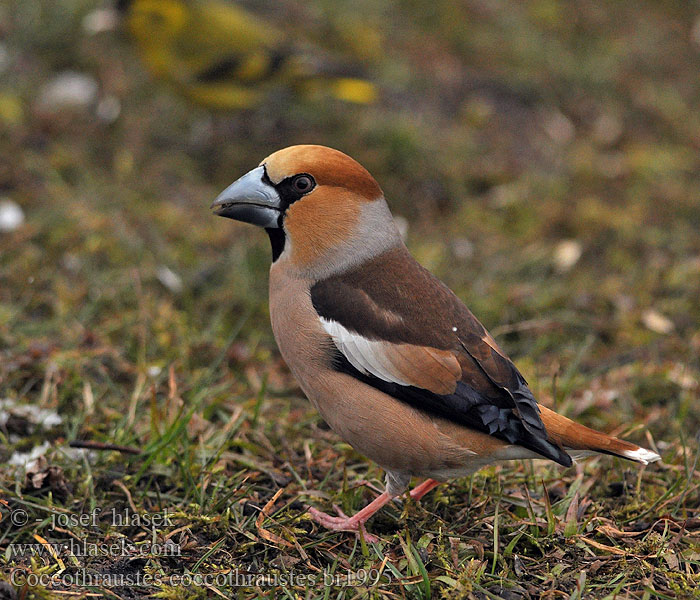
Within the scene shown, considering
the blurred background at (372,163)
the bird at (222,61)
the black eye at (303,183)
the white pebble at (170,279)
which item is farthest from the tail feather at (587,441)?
the bird at (222,61)

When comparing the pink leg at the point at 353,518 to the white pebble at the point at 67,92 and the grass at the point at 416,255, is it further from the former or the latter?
the white pebble at the point at 67,92

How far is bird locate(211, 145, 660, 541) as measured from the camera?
2.99m

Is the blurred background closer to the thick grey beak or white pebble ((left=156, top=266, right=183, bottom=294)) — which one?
white pebble ((left=156, top=266, right=183, bottom=294))

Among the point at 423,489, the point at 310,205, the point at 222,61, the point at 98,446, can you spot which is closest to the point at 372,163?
the point at 222,61

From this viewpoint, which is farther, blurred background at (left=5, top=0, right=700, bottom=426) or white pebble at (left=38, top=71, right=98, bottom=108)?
white pebble at (left=38, top=71, right=98, bottom=108)

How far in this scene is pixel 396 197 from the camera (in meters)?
6.36

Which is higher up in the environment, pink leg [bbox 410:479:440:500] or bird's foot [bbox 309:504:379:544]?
bird's foot [bbox 309:504:379:544]

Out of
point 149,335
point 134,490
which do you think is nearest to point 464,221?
point 149,335

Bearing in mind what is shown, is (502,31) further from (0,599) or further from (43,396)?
(0,599)

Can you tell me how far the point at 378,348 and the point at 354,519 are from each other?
2.21 feet

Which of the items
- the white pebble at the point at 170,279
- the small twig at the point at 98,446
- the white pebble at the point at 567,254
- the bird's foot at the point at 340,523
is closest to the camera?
the bird's foot at the point at 340,523

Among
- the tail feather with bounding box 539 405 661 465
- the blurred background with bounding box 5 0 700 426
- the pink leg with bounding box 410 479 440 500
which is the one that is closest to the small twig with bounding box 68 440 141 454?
the blurred background with bounding box 5 0 700 426

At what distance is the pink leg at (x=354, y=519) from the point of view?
124 inches

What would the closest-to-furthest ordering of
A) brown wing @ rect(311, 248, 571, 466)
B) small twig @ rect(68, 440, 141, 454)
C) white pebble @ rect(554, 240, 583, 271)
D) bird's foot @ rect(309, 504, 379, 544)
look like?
brown wing @ rect(311, 248, 571, 466)
bird's foot @ rect(309, 504, 379, 544)
small twig @ rect(68, 440, 141, 454)
white pebble @ rect(554, 240, 583, 271)
